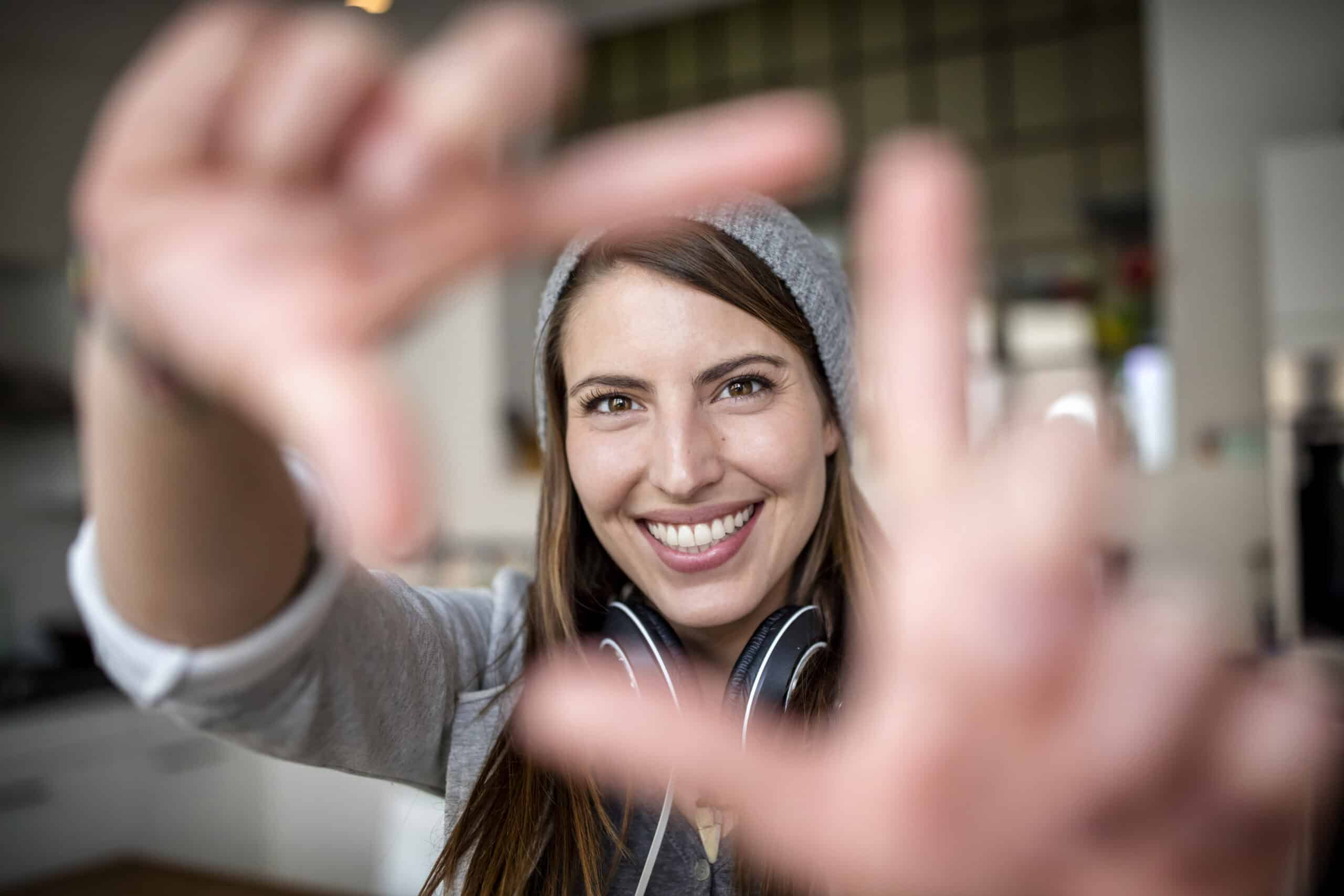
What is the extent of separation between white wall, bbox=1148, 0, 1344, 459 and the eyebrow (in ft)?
8.23

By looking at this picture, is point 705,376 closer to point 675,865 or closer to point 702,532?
point 702,532

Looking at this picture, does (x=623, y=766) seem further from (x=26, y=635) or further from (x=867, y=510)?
(x=26, y=635)

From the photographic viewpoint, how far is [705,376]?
3.02 feet

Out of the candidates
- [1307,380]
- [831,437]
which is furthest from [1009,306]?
[831,437]

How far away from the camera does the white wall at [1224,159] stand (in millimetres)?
2922

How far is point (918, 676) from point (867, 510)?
2.51 feet

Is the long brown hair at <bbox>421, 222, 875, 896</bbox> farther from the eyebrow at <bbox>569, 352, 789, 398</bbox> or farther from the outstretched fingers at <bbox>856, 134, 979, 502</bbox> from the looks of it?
the outstretched fingers at <bbox>856, 134, 979, 502</bbox>

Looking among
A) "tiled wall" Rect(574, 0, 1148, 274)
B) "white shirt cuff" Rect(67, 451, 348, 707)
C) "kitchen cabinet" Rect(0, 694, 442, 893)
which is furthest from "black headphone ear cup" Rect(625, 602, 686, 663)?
"tiled wall" Rect(574, 0, 1148, 274)

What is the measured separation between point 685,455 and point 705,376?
0.25 ft

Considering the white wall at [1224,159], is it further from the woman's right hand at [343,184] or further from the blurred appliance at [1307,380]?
the woman's right hand at [343,184]

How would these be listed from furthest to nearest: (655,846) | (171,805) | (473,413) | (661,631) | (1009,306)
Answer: (473,413) < (1009,306) < (171,805) < (661,631) < (655,846)

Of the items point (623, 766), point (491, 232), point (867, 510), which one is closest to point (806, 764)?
point (623, 766)

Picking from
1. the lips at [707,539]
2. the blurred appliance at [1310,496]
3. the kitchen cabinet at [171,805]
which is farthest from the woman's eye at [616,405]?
the blurred appliance at [1310,496]

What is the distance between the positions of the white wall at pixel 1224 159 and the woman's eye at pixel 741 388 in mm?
2498
